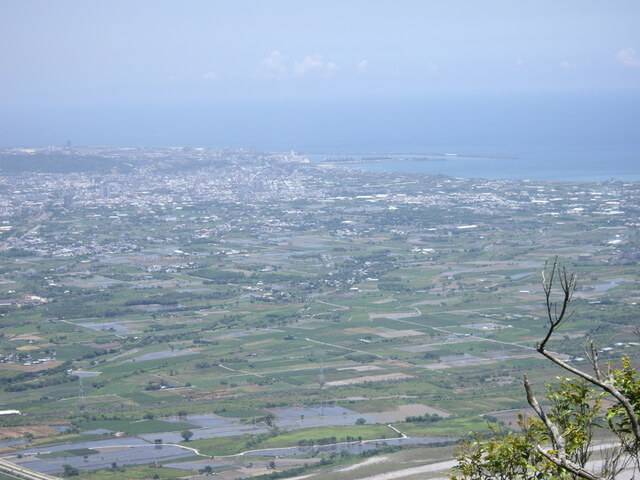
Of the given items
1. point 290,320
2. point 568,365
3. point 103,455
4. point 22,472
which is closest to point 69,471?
point 22,472

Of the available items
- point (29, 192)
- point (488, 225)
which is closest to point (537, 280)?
point (488, 225)

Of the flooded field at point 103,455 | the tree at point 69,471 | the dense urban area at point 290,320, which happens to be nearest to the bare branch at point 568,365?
the dense urban area at point 290,320

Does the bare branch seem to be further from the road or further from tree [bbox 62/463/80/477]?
tree [bbox 62/463/80/477]

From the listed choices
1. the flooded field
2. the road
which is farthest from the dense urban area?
Result: the road

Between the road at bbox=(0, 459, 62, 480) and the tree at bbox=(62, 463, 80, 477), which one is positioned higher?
the road at bbox=(0, 459, 62, 480)

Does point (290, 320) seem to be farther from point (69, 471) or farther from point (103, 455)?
point (69, 471)

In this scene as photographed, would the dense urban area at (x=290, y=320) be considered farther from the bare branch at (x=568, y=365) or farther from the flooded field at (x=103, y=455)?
the bare branch at (x=568, y=365)

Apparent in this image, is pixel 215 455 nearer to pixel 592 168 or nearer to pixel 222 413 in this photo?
pixel 222 413

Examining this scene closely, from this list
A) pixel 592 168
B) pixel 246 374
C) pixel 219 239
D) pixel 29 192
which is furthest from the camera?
pixel 592 168
